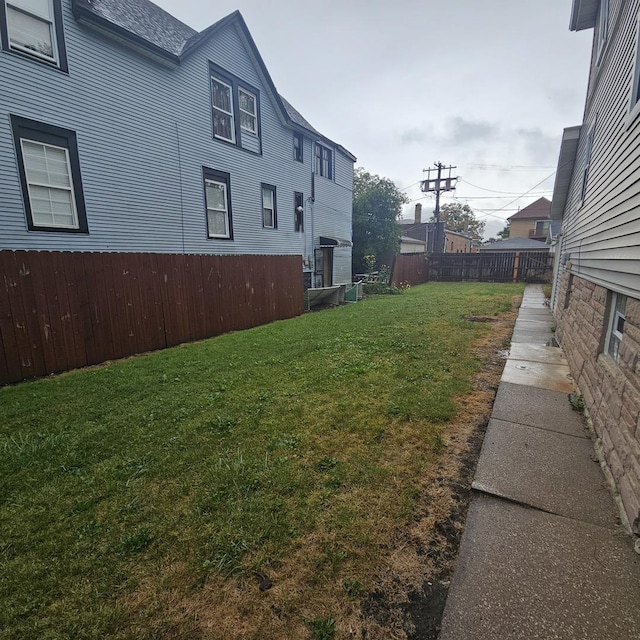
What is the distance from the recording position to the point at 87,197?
24.5 feet

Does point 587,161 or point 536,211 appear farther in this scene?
point 536,211

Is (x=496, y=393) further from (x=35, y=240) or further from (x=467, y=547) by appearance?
(x=35, y=240)

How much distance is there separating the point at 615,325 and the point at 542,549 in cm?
263

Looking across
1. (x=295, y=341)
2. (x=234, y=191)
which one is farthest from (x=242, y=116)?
(x=295, y=341)

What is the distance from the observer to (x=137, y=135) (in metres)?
8.36

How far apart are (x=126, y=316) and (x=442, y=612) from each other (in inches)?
269

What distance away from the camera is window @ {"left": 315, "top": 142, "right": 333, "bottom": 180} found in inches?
612

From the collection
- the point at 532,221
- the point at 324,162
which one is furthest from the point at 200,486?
the point at 532,221

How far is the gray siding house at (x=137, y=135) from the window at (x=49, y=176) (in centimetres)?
2

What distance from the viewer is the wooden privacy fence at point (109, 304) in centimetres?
527

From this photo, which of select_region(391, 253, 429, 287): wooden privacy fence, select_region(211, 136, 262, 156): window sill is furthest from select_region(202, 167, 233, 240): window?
select_region(391, 253, 429, 287): wooden privacy fence

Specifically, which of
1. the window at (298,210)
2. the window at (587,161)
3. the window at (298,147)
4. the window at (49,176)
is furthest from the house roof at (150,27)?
the window at (587,161)

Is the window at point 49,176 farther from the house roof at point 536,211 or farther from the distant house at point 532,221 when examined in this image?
the house roof at point 536,211

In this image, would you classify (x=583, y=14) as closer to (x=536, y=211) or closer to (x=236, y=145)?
(x=236, y=145)
